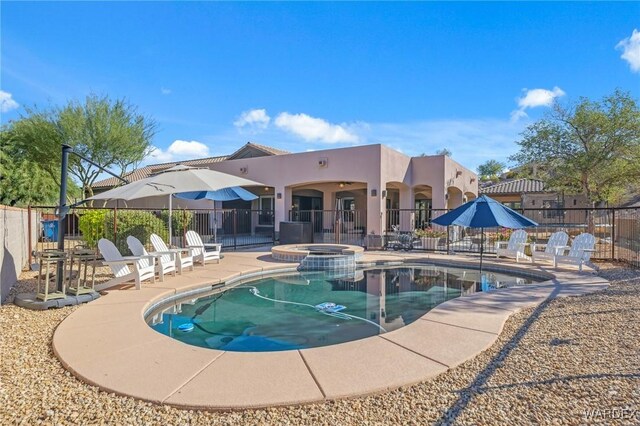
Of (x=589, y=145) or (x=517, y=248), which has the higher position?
(x=589, y=145)

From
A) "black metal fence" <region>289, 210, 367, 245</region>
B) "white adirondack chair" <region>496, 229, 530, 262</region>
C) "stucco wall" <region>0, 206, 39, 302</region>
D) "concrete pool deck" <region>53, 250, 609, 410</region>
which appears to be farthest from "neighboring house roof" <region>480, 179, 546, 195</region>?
"stucco wall" <region>0, 206, 39, 302</region>

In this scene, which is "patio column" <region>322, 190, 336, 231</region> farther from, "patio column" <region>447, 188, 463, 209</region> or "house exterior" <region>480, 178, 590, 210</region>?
"house exterior" <region>480, 178, 590, 210</region>

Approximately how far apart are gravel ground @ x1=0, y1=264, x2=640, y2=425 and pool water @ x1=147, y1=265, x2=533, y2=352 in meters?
2.00

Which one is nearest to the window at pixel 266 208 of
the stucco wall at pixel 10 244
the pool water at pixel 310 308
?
the pool water at pixel 310 308

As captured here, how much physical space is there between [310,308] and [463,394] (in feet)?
14.0

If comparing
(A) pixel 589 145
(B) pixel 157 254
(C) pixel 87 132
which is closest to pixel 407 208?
(A) pixel 589 145

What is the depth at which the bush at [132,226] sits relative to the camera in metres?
11.8

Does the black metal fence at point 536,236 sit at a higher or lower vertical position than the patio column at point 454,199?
lower

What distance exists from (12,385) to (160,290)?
3816 millimetres

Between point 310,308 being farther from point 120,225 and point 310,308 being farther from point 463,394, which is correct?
point 120,225

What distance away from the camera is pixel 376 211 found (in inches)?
602

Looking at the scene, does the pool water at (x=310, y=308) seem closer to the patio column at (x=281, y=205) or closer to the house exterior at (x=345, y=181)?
A: the house exterior at (x=345, y=181)

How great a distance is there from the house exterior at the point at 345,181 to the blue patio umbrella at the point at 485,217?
4.91 metres

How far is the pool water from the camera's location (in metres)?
5.41
